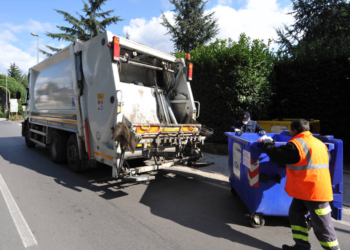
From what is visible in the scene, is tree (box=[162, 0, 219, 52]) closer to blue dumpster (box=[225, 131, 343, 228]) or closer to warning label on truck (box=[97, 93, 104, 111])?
warning label on truck (box=[97, 93, 104, 111])

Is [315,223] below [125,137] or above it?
below

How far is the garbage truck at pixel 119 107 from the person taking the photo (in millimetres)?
3893

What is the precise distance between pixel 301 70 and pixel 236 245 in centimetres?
602

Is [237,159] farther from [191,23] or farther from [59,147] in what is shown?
[191,23]

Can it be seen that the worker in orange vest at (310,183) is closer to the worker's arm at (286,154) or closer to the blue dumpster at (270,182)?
the worker's arm at (286,154)

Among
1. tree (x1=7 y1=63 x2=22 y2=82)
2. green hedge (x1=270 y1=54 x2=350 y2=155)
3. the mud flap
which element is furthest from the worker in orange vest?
tree (x1=7 y1=63 x2=22 y2=82)

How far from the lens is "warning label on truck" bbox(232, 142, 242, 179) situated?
3405mm

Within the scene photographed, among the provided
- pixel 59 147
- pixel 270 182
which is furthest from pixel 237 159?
pixel 59 147

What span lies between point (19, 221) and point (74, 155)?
7.31 feet

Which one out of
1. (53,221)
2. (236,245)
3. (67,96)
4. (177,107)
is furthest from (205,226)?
(67,96)

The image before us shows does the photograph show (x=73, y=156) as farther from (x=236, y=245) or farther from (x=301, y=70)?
(x=301, y=70)

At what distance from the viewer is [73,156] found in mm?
5211

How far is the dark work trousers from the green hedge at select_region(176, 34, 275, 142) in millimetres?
4857

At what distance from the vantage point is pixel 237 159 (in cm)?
353
